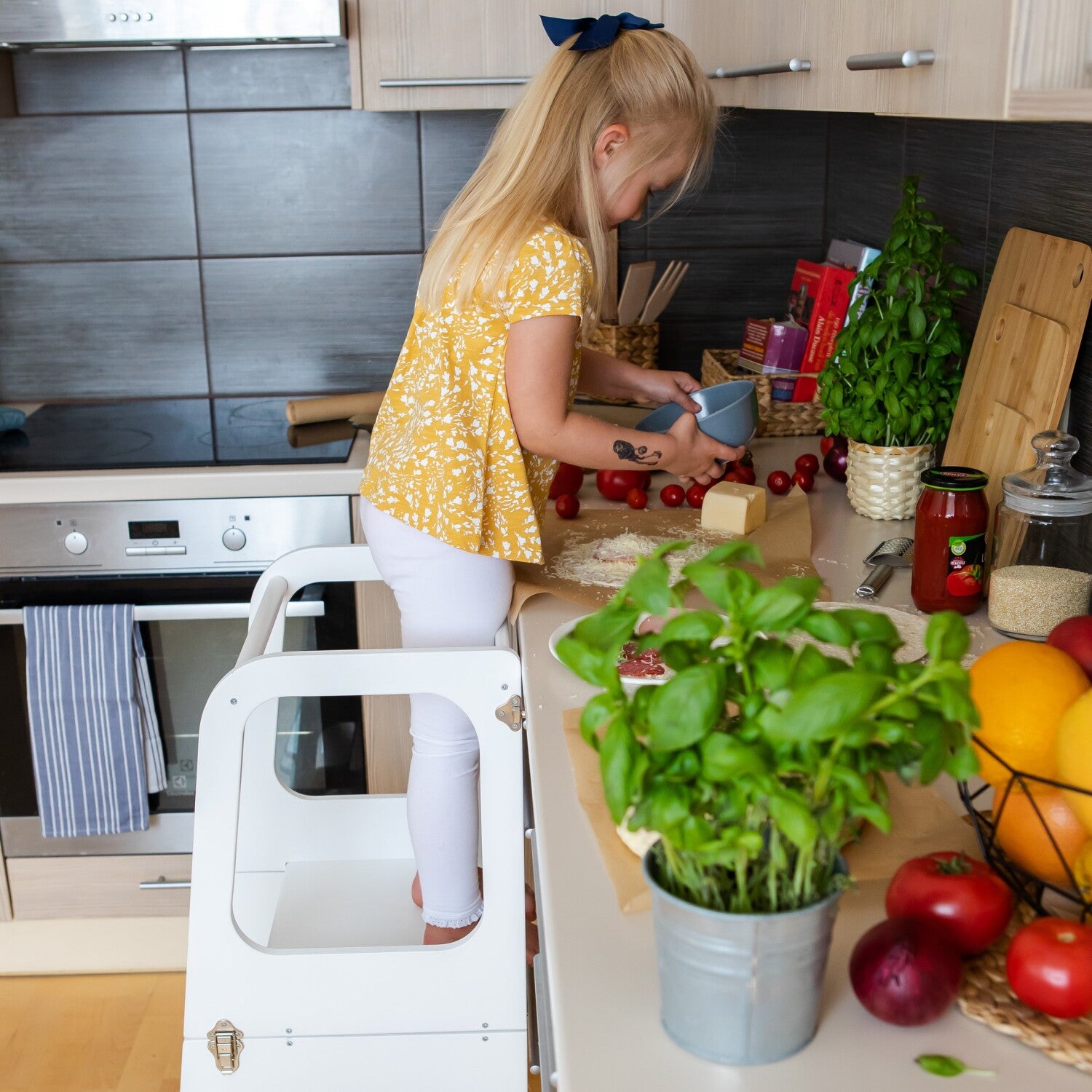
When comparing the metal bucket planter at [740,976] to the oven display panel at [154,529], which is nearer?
the metal bucket planter at [740,976]

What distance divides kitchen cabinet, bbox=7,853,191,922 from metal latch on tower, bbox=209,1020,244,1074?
2.72 feet

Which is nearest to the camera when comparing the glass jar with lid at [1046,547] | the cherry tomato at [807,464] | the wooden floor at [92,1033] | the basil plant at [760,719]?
the basil plant at [760,719]

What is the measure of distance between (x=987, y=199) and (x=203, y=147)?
148 cm

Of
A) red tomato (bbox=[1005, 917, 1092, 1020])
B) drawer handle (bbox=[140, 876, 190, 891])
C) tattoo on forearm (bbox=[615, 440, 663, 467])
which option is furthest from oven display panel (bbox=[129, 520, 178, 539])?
red tomato (bbox=[1005, 917, 1092, 1020])

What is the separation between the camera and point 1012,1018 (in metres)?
0.67

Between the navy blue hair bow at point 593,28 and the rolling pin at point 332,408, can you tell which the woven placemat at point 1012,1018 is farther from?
the rolling pin at point 332,408

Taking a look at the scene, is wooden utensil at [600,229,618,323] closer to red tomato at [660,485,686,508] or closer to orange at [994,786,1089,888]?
red tomato at [660,485,686,508]

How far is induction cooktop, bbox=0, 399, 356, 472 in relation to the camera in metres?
2.02

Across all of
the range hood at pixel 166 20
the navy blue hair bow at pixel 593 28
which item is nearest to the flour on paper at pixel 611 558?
the navy blue hair bow at pixel 593 28

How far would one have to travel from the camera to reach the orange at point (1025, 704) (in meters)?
0.77

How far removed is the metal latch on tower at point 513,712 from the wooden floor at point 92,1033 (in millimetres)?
890

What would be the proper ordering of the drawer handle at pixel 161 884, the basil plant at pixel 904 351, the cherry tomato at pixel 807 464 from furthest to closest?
the drawer handle at pixel 161 884 → the cherry tomato at pixel 807 464 → the basil plant at pixel 904 351

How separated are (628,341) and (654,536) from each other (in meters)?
0.74

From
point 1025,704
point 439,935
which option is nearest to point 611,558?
point 439,935
